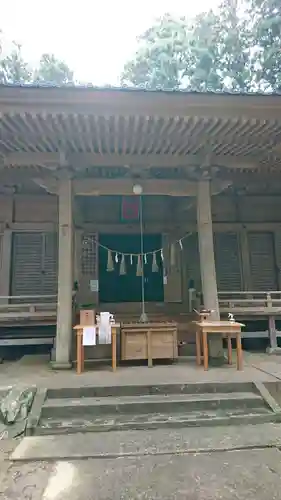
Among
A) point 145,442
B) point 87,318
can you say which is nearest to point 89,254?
point 87,318

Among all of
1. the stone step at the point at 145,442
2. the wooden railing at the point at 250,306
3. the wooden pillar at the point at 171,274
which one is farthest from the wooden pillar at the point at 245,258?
the stone step at the point at 145,442

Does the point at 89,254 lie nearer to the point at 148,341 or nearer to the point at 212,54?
the point at 148,341

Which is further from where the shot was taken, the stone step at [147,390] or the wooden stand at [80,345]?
the wooden stand at [80,345]

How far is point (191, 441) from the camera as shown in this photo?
351 cm

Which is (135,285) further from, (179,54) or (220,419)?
(179,54)

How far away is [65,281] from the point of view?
5.93 meters

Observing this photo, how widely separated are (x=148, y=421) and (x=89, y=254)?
16.0 feet

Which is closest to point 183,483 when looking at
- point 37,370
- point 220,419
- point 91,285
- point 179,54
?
point 220,419

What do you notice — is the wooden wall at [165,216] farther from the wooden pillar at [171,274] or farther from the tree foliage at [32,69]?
the tree foliage at [32,69]

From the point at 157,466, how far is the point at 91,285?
541 centimetres

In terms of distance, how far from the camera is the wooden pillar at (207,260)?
6.12m

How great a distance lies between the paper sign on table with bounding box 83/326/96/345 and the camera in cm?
539

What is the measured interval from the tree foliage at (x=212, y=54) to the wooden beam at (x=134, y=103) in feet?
35.5

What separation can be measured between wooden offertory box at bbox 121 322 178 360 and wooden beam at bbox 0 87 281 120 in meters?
3.07
